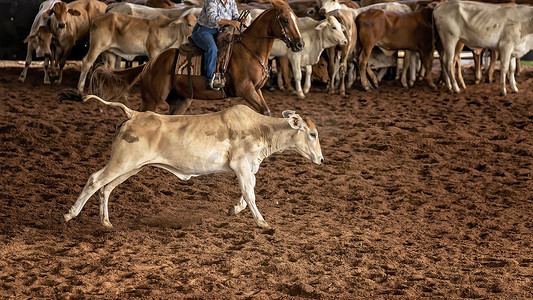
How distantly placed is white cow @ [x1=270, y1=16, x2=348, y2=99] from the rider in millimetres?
4180

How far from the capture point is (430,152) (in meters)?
10.9

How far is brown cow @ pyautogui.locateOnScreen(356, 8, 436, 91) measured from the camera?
1480cm

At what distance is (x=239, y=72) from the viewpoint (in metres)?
10.4

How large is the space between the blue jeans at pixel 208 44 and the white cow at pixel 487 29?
5738mm

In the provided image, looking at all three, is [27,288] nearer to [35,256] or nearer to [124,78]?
[35,256]

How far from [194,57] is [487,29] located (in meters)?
6.10

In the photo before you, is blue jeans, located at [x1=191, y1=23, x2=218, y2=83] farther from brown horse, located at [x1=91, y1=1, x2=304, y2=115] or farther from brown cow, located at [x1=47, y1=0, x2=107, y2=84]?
brown cow, located at [x1=47, y1=0, x2=107, y2=84]

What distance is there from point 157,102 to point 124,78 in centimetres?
57

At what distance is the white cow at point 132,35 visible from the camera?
14219 millimetres

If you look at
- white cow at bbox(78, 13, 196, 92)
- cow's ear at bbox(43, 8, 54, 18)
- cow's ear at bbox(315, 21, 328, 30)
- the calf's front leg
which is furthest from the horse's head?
cow's ear at bbox(43, 8, 54, 18)

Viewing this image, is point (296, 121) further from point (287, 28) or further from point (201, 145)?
point (287, 28)

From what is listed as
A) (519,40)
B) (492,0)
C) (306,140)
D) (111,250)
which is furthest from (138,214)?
(492,0)

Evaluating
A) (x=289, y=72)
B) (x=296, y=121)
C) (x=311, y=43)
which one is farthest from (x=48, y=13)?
(x=296, y=121)

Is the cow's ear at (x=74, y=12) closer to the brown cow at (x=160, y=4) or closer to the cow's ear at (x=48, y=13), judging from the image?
the cow's ear at (x=48, y=13)
